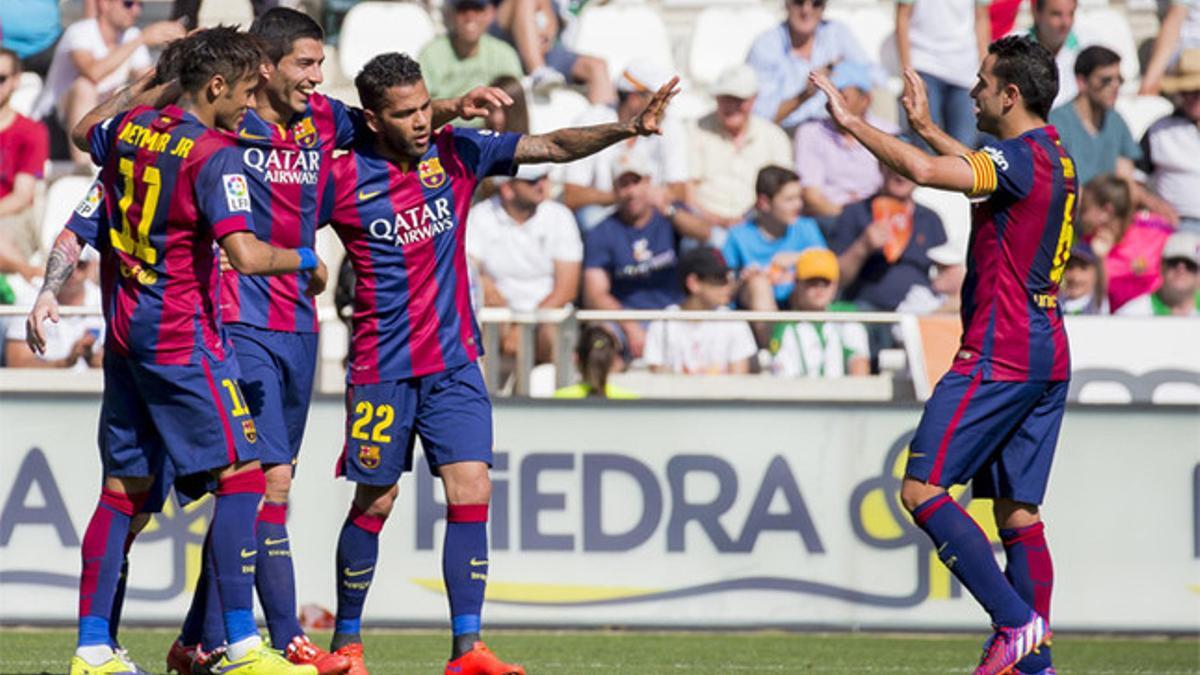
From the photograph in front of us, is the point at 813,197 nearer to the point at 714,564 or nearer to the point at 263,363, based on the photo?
the point at 714,564

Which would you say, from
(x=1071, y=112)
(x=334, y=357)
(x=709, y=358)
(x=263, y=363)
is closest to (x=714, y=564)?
(x=709, y=358)

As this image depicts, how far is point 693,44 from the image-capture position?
15.9m

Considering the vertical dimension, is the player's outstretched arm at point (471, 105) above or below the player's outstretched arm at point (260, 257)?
above

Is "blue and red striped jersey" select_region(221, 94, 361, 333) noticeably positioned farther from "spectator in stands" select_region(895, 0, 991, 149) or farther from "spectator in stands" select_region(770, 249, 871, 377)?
"spectator in stands" select_region(895, 0, 991, 149)

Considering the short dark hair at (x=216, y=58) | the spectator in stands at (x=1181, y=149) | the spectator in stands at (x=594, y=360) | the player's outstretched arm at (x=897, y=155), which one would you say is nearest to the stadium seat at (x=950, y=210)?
the spectator in stands at (x=1181, y=149)

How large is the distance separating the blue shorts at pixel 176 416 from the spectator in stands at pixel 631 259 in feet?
18.9

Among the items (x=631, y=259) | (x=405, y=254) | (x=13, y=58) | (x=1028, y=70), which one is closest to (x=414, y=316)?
(x=405, y=254)

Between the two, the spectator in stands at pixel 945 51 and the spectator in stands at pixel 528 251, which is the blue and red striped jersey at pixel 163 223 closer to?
the spectator in stands at pixel 528 251

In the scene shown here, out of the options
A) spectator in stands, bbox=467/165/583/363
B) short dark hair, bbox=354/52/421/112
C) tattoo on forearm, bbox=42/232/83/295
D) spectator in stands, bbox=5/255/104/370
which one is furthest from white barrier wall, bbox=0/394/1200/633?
tattoo on forearm, bbox=42/232/83/295

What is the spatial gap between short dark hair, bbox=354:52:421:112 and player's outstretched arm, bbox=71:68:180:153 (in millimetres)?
710

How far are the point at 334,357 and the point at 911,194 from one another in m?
4.06

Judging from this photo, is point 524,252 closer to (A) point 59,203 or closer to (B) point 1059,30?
(A) point 59,203

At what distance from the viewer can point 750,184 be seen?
1434 cm

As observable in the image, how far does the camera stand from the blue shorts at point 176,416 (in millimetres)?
7664
